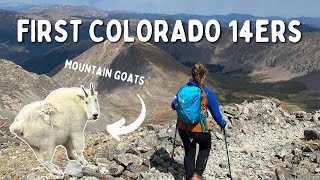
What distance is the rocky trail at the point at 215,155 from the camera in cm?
1215

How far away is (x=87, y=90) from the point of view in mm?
8328

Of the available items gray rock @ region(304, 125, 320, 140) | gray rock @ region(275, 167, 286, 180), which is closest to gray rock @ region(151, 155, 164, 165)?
gray rock @ region(275, 167, 286, 180)

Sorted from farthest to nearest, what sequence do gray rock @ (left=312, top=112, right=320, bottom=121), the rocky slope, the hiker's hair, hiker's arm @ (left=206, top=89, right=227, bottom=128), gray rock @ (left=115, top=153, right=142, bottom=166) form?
1. the rocky slope
2. gray rock @ (left=312, top=112, right=320, bottom=121)
3. gray rock @ (left=115, top=153, right=142, bottom=166)
4. hiker's arm @ (left=206, top=89, right=227, bottom=128)
5. the hiker's hair

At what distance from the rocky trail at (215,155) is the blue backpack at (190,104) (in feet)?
8.88

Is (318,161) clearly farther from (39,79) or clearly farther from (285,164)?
(39,79)

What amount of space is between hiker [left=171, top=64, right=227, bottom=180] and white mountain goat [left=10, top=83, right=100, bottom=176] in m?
3.08

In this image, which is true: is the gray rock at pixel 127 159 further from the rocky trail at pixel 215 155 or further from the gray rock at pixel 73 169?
the gray rock at pixel 73 169

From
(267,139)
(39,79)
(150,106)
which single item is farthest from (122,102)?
(267,139)

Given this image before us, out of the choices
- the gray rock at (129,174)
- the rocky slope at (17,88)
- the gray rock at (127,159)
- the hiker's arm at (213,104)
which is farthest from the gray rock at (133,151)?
the rocky slope at (17,88)

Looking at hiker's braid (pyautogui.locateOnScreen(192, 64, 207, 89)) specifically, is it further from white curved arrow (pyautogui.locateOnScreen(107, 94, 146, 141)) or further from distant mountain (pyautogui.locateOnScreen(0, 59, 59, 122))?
distant mountain (pyautogui.locateOnScreen(0, 59, 59, 122))

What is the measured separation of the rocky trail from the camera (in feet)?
39.9

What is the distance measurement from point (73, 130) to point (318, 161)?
10.6m

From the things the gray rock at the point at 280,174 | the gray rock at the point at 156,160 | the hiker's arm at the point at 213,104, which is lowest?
the gray rock at the point at 280,174

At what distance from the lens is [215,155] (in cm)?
1616
